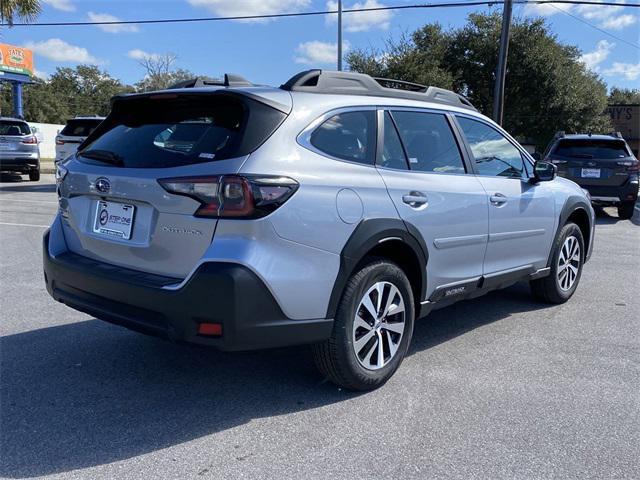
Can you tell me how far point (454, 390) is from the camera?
12.2 ft

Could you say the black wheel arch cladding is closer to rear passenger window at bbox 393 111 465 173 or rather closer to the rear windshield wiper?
rear passenger window at bbox 393 111 465 173

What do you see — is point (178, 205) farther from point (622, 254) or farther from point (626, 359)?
point (622, 254)

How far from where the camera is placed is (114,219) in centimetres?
336

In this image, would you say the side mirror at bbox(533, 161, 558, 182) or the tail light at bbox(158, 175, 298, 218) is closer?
the tail light at bbox(158, 175, 298, 218)

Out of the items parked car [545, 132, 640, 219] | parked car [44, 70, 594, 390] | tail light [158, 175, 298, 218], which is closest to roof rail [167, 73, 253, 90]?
parked car [44, 70, 594, 390]

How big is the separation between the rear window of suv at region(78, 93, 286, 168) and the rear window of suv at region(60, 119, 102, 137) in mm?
13195

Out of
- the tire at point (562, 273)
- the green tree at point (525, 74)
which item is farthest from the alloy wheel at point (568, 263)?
the green tree at point (525, 74)

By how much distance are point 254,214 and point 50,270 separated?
1.61 meters

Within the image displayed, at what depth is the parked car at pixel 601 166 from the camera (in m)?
12.0

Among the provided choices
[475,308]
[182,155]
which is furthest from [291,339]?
[475,308]

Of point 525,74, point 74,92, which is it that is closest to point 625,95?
point 525,74

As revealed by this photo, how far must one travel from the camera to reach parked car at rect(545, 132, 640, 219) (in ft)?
39.5

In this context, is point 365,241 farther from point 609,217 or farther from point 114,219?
point 609,217

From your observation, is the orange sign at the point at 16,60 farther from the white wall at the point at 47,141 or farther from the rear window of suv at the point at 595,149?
the rear window of suv at the point at 595,149
